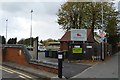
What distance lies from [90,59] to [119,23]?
2583 cm

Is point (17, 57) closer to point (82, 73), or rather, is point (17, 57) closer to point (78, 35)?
point (82, 73)

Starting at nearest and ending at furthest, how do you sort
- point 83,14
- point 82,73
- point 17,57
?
point 82,73 → point 17,57 → point 83,14

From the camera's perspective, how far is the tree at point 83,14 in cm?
4950

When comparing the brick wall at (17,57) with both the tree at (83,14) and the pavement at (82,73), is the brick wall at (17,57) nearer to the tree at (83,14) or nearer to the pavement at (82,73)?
the pavement at (82,73)

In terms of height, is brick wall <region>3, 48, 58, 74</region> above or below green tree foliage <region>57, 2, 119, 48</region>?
below

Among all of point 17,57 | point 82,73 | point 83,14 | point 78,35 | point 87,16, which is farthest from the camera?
point 87,16

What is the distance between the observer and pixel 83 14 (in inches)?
1944

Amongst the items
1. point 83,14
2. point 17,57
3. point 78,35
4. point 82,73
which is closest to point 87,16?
point 83,14

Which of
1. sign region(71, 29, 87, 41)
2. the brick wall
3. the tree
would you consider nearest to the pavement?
the brick wall

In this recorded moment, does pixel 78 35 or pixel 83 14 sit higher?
pixel 83 14

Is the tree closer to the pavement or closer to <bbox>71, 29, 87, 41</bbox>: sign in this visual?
<bbox>71, 29, 87, 41</bbox>: sign

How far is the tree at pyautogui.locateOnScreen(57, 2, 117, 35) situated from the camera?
49.5 meters

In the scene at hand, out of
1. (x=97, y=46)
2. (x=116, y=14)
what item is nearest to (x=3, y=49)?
(x=97, y=46)

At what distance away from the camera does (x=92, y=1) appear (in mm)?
50188
